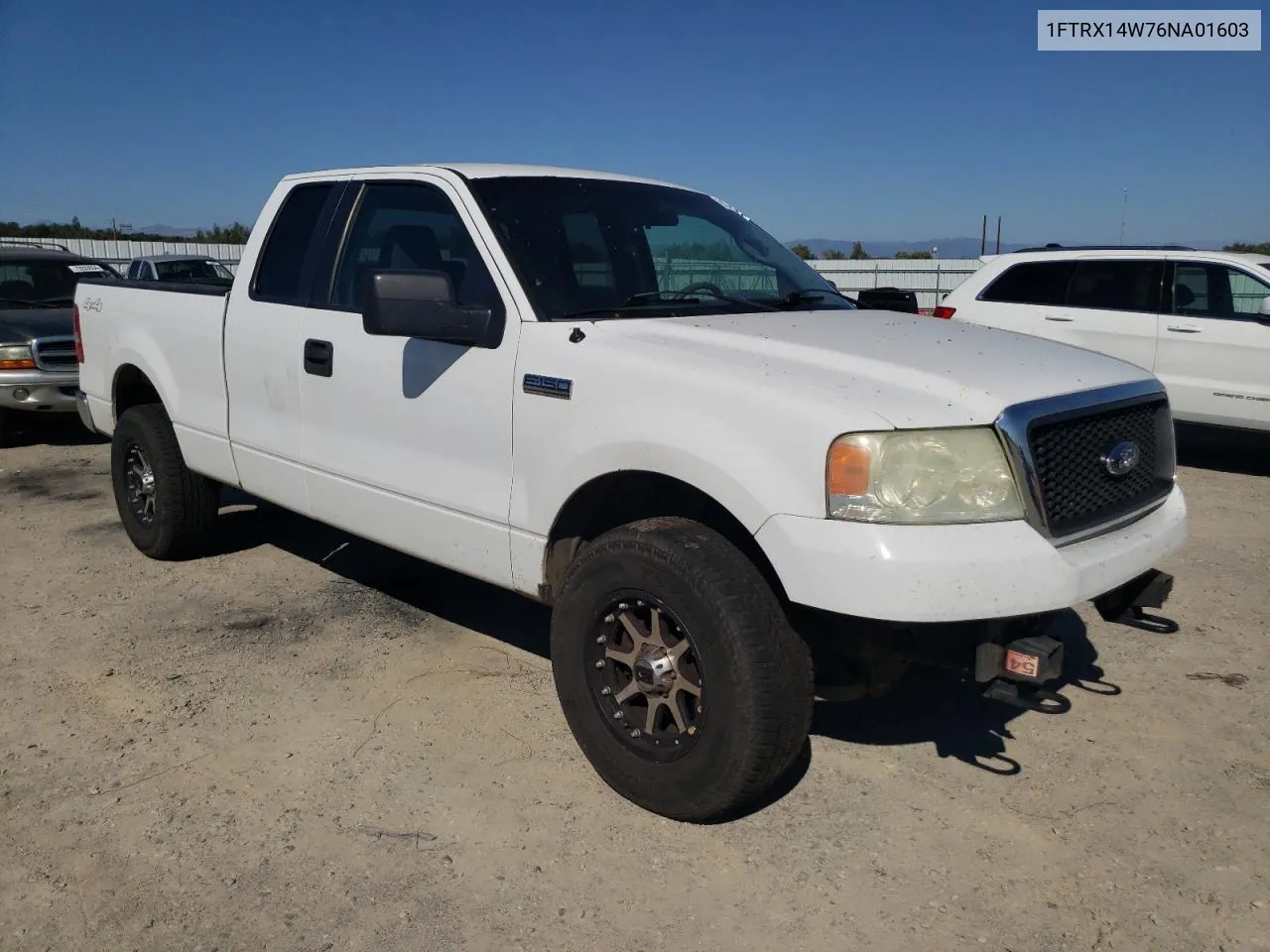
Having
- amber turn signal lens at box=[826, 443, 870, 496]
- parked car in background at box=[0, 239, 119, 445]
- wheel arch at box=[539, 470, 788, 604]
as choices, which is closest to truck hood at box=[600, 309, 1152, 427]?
amber turn signal lens at box=[826, 443, 870, 496]

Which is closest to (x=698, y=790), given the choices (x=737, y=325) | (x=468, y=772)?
(x=468, y=772)

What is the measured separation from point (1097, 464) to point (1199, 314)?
6474mm

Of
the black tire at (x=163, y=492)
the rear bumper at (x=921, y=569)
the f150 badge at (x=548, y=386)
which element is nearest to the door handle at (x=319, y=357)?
the f150 badge at (x=548, y=386)

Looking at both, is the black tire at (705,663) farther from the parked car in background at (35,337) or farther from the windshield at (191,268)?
the windshield at (191,268)

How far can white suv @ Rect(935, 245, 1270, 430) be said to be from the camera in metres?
8.22

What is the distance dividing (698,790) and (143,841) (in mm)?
1644

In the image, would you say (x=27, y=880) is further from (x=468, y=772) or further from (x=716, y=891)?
(x=716, y=891)

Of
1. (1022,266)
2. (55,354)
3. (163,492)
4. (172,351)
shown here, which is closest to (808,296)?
(172,351)

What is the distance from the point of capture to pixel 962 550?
8.70 ft

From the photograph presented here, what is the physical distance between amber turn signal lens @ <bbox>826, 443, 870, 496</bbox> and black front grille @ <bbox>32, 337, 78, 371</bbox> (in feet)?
28.2

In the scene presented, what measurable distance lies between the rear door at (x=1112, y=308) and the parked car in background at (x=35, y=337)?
8403mm

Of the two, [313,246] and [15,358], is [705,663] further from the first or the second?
[15,358]

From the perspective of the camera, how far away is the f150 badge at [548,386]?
3.27m

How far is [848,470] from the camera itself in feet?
8.79
